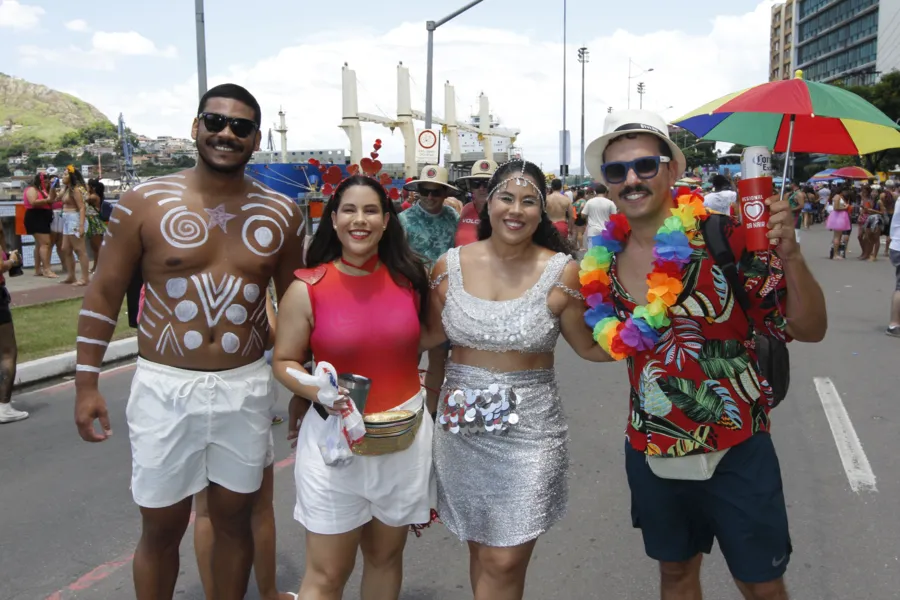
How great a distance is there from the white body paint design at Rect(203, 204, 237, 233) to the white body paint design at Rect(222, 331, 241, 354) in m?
0.38

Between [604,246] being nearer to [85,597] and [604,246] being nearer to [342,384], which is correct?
[342,384]

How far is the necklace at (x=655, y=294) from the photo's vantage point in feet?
7.66

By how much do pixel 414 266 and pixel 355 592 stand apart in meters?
1.54

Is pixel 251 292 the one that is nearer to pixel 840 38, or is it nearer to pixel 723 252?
pixel 723 252

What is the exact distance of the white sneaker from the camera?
225 inches

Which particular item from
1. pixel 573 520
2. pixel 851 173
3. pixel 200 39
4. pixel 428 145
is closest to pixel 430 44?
pixel 428 145

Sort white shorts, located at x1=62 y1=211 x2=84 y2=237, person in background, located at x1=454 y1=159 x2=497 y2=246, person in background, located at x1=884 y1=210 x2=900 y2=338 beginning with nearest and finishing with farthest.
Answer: person in background, located at x1=454 y1=159 x2=497 y2=246
person in background, located at x1=884 y1=210 x2=900 y2=338
white shorts, located at x1=62 y1=211 x2=84 y2=237

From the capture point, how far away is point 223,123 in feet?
8.64

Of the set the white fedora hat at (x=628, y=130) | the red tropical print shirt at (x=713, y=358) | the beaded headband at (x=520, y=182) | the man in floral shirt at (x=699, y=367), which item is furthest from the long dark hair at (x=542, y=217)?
the red tropical print shirt at (x=713, y=358)

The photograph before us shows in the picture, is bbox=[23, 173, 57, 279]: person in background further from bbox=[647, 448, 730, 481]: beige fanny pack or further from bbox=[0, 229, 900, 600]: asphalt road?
bbox=[647, 448, 730, 481]: beige fanny pack

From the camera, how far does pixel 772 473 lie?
91.1 inches

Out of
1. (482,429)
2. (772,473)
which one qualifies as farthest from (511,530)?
(772,473)

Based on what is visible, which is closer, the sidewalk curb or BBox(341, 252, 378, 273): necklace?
BBox(341, 252, 378, 273): necklace

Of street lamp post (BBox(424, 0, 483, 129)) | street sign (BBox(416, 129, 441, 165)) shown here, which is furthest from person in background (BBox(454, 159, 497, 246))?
street lamp post (BBox(424, 0, 483, 129))
